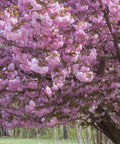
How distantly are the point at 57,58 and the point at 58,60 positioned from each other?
0.11 ft

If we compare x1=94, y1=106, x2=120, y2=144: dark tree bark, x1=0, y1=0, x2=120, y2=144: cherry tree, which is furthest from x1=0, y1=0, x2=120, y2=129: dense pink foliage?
x1=94, y1=106, x2=120, y2=144: dark tree bark

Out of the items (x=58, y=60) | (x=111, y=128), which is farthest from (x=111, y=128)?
(x=58, y=60)

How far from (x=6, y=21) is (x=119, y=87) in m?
3.01

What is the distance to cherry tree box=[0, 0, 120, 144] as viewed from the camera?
3.65 m

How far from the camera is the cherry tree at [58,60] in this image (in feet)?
12.0

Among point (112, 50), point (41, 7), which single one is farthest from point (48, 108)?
point (41, 7)

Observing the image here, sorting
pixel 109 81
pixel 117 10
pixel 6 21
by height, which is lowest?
pixel 109 81

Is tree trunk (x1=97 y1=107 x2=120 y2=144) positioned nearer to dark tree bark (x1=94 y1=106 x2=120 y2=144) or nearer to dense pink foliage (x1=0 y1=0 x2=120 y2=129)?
dark tree bark (x1=94 y1=106 x2=120 y2=144)

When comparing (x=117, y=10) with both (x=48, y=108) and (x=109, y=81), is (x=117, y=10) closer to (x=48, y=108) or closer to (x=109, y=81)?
(x=109, y=81)

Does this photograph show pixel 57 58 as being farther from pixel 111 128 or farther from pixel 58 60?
pixel 111 128

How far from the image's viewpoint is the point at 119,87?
590 cm

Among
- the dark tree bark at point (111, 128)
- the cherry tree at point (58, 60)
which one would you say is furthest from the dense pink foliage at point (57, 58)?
the dark tree bark at point (111, 128)

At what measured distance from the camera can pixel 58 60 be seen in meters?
3.58

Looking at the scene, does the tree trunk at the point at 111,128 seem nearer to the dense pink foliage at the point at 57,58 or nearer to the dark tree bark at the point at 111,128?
the dark tree bark at the point at 111,128
